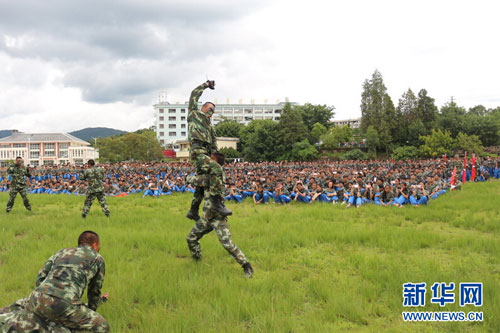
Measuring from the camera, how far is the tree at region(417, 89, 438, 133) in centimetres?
5657

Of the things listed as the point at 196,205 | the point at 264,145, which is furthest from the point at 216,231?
the point at 264,145

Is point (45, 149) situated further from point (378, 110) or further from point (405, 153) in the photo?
point (405, 153)

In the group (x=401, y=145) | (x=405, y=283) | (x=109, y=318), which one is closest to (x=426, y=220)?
(x=405, y=283)

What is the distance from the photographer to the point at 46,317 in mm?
3246

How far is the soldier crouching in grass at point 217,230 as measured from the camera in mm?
5441

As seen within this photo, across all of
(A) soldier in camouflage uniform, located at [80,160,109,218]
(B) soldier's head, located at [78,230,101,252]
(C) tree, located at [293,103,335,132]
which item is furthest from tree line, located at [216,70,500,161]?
(B) soldier's head, located at [78,230,101,252]

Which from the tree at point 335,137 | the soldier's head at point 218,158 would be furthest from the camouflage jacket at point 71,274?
the tree at point 335,137

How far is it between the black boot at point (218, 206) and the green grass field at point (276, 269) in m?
1.03

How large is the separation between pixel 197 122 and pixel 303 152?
48.1 metres

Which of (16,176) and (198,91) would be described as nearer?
(198,91)

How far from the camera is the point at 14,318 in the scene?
127 inches

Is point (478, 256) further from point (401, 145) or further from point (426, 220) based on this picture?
point (401, 145)

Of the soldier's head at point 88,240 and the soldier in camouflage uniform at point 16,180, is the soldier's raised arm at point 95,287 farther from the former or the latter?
the soldier in camouflage uniform at point 16,180

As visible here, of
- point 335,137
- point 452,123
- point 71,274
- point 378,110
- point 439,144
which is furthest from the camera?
point 335,137
